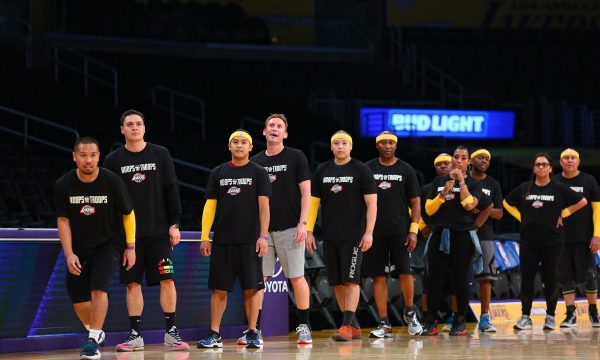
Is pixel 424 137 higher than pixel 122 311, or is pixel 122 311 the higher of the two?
pixel 424 137

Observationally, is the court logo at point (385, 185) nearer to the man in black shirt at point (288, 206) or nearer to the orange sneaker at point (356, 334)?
the man in black shirt at point (288, 206)

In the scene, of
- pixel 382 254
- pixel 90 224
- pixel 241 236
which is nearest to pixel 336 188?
pixel 382 254

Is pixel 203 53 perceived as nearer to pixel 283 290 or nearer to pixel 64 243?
pixel 283 290

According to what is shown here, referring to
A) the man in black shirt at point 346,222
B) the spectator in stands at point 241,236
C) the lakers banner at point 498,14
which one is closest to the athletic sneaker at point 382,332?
the man in black shirt at point 346,222

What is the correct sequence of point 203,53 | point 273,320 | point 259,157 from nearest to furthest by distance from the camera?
point 259,157, point 273,320, point 203,53

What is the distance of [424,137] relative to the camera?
979 inches

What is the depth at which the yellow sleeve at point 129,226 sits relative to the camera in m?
8.94

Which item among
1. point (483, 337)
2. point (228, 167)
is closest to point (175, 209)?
point (228, 167)

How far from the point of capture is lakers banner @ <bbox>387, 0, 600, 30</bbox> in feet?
94.8

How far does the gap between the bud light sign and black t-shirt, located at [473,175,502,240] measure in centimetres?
1214

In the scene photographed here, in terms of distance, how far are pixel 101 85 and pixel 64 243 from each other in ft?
50.1

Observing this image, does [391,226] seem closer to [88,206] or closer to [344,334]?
[344,334]

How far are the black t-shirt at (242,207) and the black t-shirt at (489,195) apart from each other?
3375mm

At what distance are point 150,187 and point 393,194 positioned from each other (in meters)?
2.88
